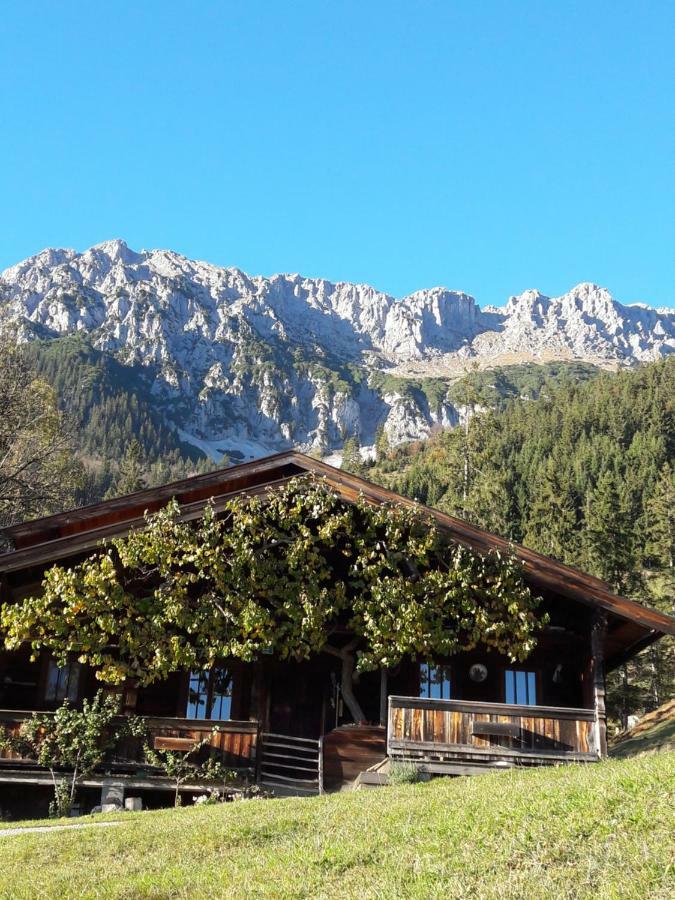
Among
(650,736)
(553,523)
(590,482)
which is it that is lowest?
(650,736)

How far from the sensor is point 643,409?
114 meters

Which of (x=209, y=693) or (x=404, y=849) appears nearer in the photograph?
(x=404, y=849)

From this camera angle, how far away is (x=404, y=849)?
8750 millimetres

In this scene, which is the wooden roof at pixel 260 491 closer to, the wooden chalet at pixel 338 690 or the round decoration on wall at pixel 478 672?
→ the wooden chalet at pixel 338 690

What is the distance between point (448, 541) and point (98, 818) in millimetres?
9811

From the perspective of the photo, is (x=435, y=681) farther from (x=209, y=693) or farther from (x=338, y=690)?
(x=209, y=693)

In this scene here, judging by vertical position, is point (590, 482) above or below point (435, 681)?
above

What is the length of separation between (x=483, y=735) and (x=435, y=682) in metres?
3.83

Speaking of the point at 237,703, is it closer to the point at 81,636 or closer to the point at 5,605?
the point at 81,636

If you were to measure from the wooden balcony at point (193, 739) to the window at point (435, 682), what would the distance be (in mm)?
5435

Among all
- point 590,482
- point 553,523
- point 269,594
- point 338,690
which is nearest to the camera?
point 269,594

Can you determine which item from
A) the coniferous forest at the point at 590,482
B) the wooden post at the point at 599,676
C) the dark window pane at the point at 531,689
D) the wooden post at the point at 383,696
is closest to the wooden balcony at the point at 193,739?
the wooden post at the point at 383,696

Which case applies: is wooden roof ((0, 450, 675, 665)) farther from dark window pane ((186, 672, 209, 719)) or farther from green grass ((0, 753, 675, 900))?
green grass ((0, 753, 675, 900))

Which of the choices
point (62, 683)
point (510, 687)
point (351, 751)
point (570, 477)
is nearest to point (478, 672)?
point (510, 687)
